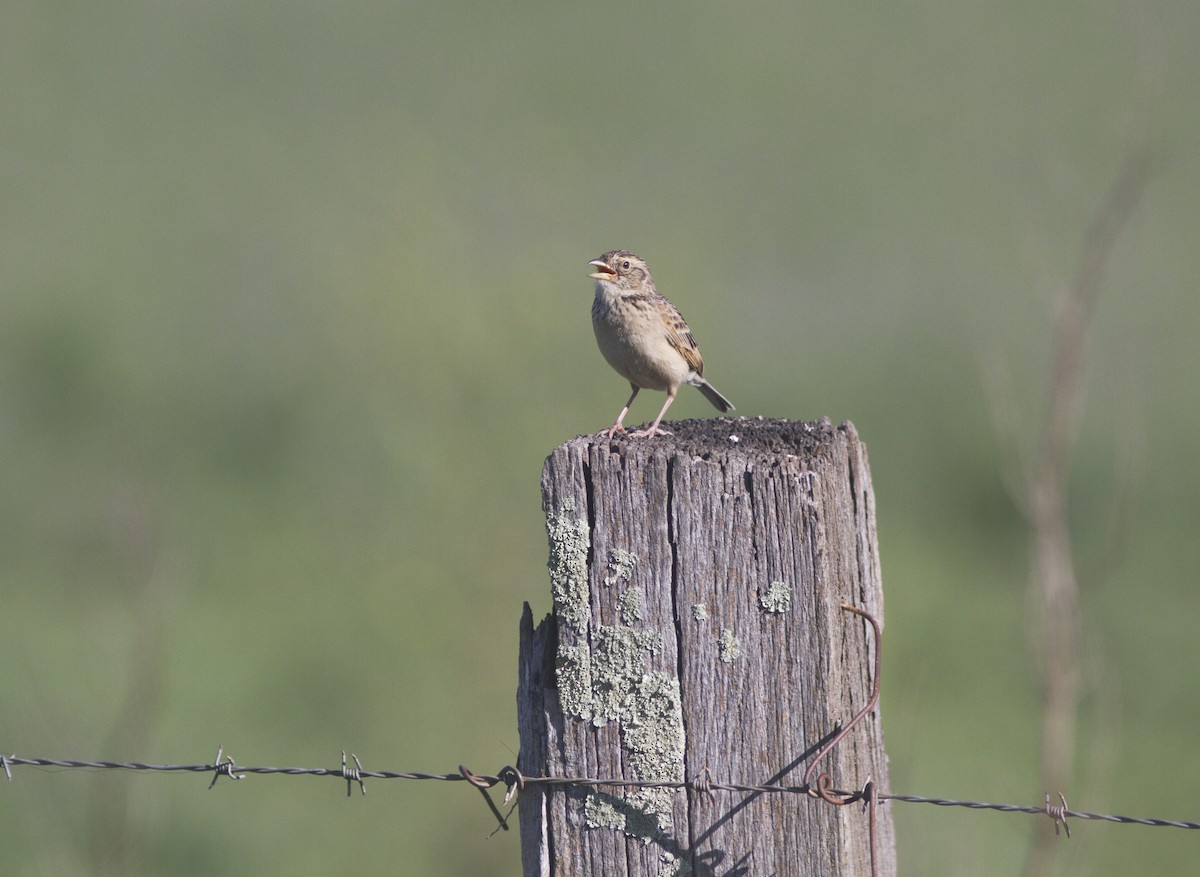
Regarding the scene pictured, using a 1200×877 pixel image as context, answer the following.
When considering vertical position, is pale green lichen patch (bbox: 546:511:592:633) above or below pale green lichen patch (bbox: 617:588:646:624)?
above

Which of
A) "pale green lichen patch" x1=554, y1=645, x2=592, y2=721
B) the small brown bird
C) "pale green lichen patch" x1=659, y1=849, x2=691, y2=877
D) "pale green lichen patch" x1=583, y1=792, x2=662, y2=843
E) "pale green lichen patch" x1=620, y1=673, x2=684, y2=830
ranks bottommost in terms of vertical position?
"pale green lichen patch" x1=659, y1=849, x2=691, y2=877

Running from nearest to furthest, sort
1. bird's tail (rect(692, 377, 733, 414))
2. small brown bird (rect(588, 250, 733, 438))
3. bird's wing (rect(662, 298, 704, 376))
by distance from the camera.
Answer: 1. small brown bird (rect(588, 250, 733, 438))
2. bird's wing (rect(662, 298, 704, 376))
3. bird's tail (rect(692, 377, 733, 414))

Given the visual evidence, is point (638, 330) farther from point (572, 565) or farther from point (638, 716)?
point (638, 716)

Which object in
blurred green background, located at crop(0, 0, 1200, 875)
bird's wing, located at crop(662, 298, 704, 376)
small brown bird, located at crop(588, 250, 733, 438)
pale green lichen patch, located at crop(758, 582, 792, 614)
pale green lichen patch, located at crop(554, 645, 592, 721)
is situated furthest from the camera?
blurred green background, located at crop(0, 0, 1200, 875)

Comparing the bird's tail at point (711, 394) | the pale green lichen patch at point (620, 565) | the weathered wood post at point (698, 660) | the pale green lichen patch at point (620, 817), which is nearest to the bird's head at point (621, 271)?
the bird's tail at point (711, 394)

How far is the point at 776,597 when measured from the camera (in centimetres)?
295

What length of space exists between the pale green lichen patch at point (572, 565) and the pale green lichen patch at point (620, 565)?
6 centimetres

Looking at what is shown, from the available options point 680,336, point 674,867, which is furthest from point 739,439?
point 680,336

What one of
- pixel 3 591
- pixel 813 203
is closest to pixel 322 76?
pixel 813 203

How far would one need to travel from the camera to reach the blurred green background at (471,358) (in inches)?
361

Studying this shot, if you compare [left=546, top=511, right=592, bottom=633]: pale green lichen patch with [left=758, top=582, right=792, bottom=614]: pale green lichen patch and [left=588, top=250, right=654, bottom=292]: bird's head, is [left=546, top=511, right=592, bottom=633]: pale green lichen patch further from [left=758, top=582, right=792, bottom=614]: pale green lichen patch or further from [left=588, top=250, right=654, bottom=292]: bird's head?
[left=588, top=250, right=654, bottom=292]: bird's head

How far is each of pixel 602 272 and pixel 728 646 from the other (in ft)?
12.4

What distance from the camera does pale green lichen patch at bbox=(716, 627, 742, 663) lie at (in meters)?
2.97

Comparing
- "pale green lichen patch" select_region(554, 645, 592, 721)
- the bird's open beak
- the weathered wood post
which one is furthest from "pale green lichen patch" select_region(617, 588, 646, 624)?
the bird's open beak
